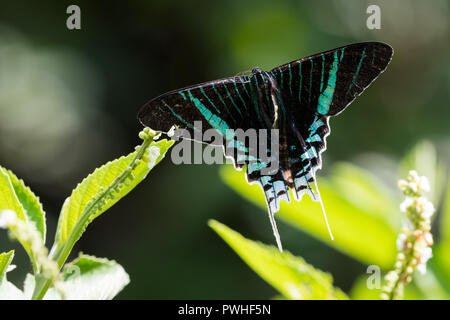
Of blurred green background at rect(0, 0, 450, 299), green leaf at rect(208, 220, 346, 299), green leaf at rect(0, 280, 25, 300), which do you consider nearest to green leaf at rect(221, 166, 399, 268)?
green leaf at rect(208, 220, 346, 299)

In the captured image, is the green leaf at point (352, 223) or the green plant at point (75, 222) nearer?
the green plant at point (75, 222)

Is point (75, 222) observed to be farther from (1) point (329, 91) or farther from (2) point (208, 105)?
(1) point (329, 91)

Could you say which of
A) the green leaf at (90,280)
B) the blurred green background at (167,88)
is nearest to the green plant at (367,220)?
the green leaf at (90,280)

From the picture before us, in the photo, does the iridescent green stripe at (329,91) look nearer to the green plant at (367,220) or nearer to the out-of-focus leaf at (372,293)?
the green plant at (367,220)

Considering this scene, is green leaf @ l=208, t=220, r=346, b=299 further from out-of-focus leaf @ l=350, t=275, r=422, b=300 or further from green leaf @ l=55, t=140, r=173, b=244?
out-of-focus leaf @ l=350, t=275, r=422, b=300

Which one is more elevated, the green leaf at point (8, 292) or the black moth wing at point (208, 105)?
the black moth wing at point (208, 105)

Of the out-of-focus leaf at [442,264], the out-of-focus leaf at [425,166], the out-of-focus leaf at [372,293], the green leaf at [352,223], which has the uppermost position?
the out-of-focus leaf at [425,166]

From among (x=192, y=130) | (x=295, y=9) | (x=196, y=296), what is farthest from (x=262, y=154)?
(x=295, y=9)
